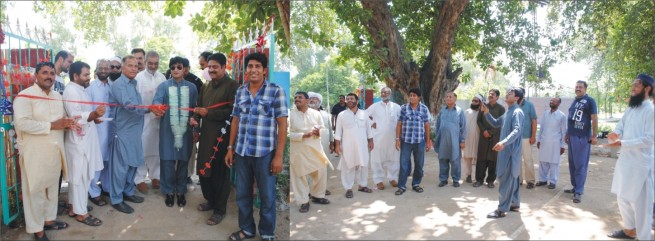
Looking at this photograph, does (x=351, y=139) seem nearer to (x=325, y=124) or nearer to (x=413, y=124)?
(x=325, y=124)

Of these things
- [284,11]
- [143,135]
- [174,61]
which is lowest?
[143,135]

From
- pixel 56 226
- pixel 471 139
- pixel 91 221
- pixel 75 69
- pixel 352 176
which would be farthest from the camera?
pixel 471 139

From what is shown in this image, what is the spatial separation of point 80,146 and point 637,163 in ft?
14.7

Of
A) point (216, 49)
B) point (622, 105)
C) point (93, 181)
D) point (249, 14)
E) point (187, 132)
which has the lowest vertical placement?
point (93, 181)

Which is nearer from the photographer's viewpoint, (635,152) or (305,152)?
(635,152)

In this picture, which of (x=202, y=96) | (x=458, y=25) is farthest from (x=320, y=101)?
(x=458, y=25)

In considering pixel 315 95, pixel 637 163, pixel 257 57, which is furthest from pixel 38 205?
pixel 637 163

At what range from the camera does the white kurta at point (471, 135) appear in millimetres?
6164

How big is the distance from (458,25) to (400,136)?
3.72 meters

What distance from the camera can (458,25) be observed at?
823 centimetres

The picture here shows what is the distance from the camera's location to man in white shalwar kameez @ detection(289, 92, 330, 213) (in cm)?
447

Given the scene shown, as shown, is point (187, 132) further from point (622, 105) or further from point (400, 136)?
point (622, 105)

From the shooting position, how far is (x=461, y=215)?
420 centimetres

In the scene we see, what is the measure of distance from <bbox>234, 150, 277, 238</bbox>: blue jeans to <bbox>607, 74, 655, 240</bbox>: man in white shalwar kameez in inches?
108
